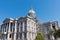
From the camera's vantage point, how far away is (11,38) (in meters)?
58.3

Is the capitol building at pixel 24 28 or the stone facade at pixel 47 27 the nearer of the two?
the capitol building at pixel 24 28

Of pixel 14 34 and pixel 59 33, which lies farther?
pixel 14 34

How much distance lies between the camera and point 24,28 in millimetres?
55469

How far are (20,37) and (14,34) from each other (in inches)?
133

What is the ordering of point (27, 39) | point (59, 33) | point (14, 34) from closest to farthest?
1. point (59, 33)
2. point (27, 39)
3. point (14, 34)

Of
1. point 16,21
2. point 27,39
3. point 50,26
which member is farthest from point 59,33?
point 16,21

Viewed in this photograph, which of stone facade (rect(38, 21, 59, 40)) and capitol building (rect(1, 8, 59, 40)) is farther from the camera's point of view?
stone facade (rect(38, 21, 59, 40))

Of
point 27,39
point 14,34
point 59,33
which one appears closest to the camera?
point 59,33

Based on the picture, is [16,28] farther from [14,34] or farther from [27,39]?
[27,39]

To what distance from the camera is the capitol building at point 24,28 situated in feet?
181

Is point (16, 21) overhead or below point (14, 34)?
overhead

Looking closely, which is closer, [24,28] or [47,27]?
[24,28]

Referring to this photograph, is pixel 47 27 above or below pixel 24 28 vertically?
above

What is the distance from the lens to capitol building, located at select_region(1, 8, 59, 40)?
55219 mm
